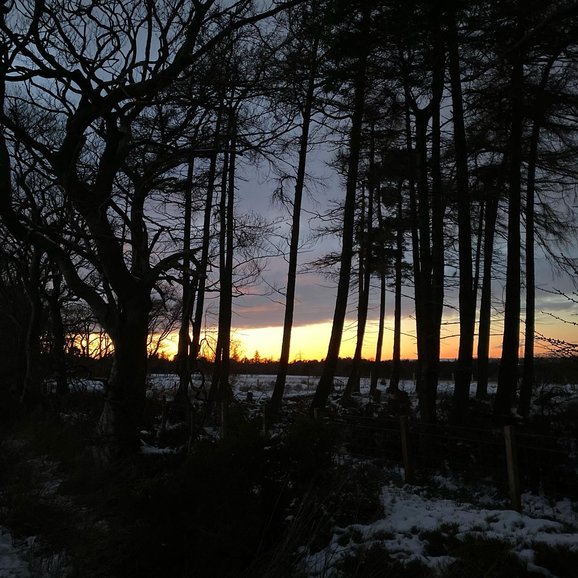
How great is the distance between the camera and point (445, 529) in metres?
6.35

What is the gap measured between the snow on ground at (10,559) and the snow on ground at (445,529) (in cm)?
282

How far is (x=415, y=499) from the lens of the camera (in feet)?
26.8

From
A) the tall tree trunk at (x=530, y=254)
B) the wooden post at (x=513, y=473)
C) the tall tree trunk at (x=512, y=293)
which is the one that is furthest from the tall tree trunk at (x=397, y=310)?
the wooden post at (x=513, y=473)

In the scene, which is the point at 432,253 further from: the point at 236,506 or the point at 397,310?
the point at 397,310

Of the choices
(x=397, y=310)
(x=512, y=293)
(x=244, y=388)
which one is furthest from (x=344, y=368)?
(x=512, y=293)

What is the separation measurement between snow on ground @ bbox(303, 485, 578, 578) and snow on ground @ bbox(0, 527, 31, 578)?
2.82m

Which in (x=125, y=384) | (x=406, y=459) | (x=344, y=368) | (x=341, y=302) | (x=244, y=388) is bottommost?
(x=244, y=388)

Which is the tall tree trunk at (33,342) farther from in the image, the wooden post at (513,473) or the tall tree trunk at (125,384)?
the wooden post at (513,473)

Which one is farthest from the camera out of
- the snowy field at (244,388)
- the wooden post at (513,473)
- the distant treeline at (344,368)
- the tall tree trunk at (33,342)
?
the snowy field at (244,388)

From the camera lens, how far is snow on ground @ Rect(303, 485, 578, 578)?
551 cm

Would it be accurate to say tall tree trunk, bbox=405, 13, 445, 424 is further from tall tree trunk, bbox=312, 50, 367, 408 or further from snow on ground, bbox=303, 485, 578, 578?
snow on ground, bbox=303, 485, 578, 578

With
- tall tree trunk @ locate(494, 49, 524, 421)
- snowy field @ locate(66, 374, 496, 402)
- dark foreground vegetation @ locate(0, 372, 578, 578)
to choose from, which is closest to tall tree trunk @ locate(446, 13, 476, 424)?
tall tree trunk @ locate(494, 49, 524, 421)

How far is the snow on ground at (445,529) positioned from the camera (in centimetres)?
551

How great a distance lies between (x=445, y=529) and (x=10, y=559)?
4.85m
